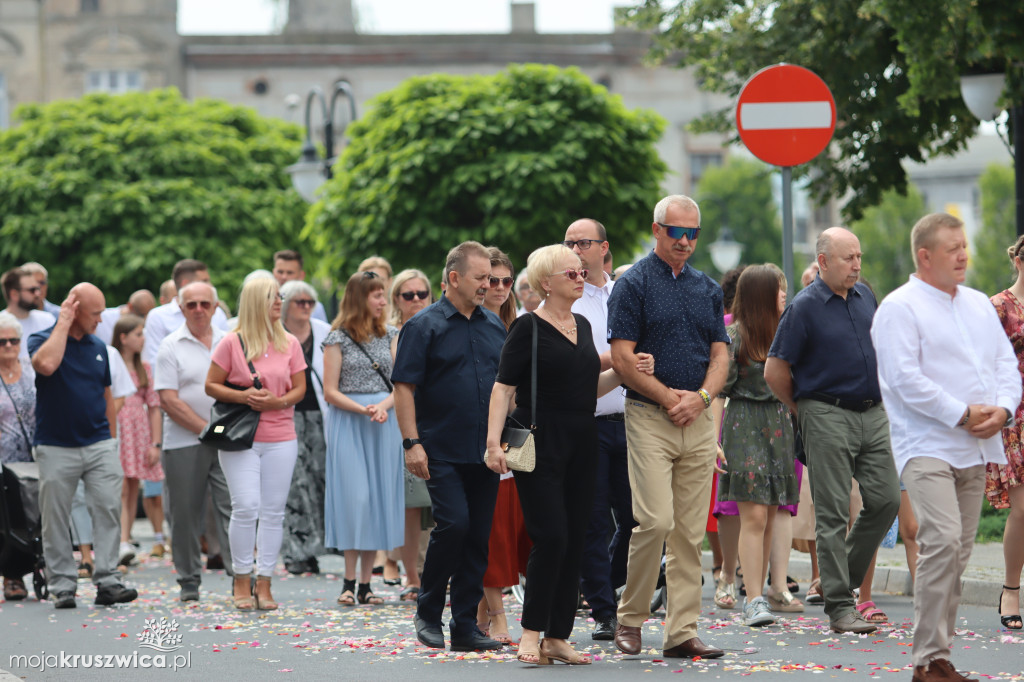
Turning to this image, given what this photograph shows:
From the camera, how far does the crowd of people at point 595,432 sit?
639 centimetres

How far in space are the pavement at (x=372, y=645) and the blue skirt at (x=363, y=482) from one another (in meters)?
0.48

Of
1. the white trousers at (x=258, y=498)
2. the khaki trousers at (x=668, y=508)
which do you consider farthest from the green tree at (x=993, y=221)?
the khaki trousers at (x=668, y=508)

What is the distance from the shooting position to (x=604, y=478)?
8141 millimetres

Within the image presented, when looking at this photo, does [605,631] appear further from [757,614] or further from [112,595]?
[112,595]

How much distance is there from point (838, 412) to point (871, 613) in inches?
51.4

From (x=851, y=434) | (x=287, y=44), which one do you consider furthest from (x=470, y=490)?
(x=287, y=44)

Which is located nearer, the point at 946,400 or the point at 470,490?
the point at 946,400

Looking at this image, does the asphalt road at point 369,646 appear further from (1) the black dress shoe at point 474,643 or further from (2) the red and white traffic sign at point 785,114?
(2) the red and white traffic sign at point 785,114

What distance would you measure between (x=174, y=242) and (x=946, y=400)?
34542mm

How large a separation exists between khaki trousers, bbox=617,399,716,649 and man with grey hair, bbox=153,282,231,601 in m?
3.82

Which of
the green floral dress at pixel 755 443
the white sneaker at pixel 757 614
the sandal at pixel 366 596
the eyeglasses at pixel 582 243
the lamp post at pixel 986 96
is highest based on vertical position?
the lamp post at pixel 986 96

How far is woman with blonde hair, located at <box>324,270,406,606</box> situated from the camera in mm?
9906

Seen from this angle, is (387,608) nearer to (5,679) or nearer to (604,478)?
(604,478)

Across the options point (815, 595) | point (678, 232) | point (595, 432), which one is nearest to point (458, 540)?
point (595, 432)
